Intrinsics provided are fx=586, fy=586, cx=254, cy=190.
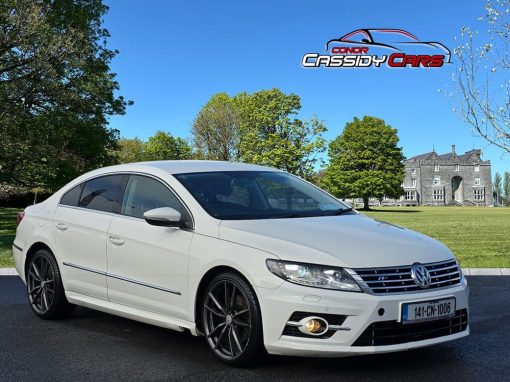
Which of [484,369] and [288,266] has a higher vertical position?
[288,266]

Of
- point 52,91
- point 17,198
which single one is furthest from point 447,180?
point 52,91

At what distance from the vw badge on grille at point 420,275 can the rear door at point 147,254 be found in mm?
1765

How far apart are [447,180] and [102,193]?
13790 cm

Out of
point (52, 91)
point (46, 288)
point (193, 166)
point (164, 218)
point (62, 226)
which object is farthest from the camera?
point (52, 91)

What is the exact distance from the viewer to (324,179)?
74500 mm

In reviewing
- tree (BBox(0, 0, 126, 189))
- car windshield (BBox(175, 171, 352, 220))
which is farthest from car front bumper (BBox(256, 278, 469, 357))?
tree (BBox(0, 0, 126, 189))

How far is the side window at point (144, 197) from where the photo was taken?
17.2 feet

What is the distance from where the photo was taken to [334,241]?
4289 mm

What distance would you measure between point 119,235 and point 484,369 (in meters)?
3.24

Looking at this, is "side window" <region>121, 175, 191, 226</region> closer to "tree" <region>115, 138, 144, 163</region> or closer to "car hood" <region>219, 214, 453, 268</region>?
"car hood" <region>219, 214, 453, 268</region>

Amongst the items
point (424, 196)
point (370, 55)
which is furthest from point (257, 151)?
point (424, 196)

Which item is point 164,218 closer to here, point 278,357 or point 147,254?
point 147,254

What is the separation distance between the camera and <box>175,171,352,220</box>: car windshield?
5.01 meters

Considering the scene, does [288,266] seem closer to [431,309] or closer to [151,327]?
[431,309]
